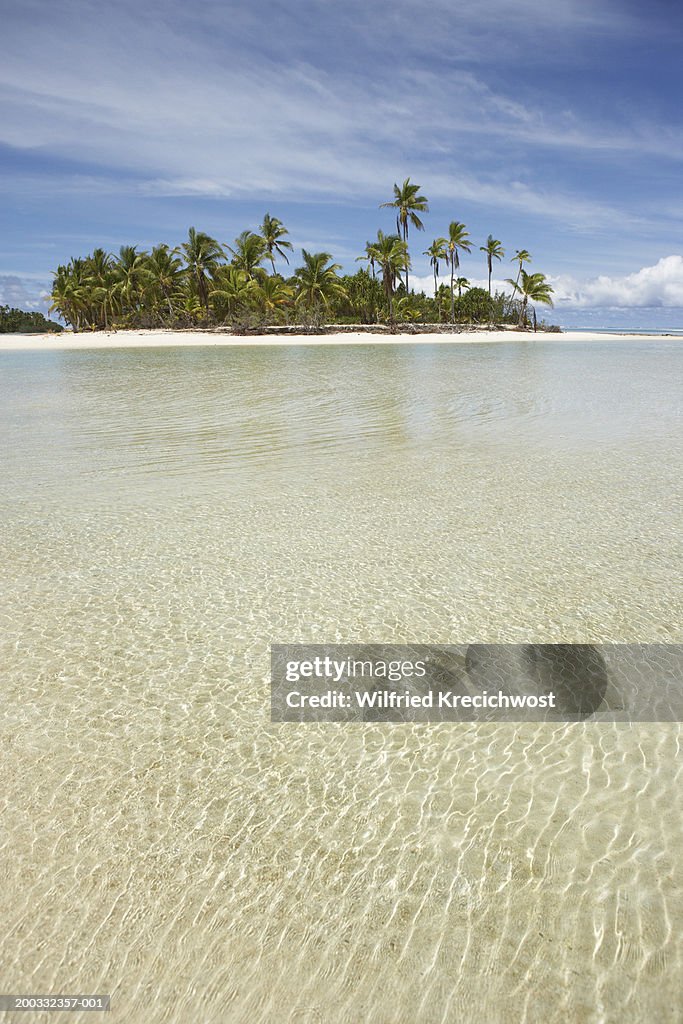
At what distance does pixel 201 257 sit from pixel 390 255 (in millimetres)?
17215

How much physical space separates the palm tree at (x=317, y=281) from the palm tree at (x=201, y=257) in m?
7.61

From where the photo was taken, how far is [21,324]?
→ 7012 cm

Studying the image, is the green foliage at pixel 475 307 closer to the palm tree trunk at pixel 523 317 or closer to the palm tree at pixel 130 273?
the palm tree trunk at pixel 523 317

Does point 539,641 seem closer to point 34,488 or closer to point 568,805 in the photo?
point 568,805

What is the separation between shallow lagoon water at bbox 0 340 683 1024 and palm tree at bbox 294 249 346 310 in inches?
2026

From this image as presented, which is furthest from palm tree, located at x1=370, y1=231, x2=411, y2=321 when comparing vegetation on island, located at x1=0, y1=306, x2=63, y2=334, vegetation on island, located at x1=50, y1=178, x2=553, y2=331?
vegetation on island, located at x1=0, y1=306, x2=63, y2=334

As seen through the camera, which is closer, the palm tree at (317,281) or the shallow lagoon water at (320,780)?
the shallow lagoon water at (320,780)

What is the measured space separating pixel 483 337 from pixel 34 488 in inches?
1994

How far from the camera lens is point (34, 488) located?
632 cm

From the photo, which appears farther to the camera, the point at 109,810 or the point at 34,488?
the point at 34,488

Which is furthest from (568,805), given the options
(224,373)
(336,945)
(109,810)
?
(224,373)

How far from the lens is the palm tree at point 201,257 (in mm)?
52844

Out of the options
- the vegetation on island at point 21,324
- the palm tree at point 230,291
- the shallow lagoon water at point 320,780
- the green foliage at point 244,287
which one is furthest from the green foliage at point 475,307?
the shallow lagoon water at point 320,780

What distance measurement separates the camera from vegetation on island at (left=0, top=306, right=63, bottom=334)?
6919cm
